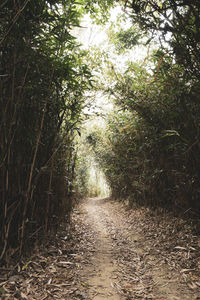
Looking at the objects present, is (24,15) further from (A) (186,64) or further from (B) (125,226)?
(B) (125,226)

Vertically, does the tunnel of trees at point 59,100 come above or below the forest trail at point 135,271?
above

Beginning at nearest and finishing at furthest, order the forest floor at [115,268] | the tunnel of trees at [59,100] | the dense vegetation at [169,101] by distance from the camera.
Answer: the forest floor at [115,268] → the tunnel of trees at [59,100] → the dense vegetation at [169,101]

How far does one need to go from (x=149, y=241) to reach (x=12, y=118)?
225 cm

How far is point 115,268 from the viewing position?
74.0 inches

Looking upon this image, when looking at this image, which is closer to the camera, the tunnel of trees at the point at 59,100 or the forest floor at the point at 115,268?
the forest floor at the point at 115,268

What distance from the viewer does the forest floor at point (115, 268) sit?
1431mm

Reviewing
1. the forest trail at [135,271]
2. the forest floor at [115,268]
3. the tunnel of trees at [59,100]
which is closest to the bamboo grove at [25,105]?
the tunnel of trees at [59,100]

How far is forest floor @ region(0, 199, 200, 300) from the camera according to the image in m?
1.43

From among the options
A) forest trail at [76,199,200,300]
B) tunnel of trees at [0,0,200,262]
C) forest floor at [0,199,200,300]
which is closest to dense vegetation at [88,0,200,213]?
tunnel of trees at [0,0,200,262]

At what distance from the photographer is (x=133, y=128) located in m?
3.22

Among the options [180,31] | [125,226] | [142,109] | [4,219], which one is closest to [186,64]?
[180,31]

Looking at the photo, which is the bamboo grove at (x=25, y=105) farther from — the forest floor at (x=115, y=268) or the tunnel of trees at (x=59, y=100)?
the forest floor at (x=115, y=268)

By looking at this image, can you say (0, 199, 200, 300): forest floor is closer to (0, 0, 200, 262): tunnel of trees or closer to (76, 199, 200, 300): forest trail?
(76, 199, 200, 300): forest trail

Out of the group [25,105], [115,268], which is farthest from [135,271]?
[25,105]
